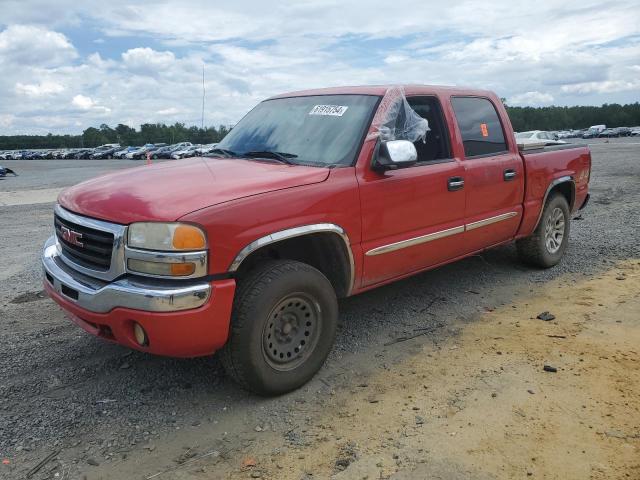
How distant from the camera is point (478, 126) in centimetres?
497

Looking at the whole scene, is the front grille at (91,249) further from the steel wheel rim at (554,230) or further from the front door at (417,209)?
the steel wheel rim at (554,230)

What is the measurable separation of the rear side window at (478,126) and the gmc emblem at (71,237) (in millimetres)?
3142

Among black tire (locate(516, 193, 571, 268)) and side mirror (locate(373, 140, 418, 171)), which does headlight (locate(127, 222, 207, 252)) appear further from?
black tire (locate(516, 193, 571, 268))

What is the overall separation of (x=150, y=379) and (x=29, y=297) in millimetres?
2371

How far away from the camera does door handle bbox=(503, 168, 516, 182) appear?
16.5 ft

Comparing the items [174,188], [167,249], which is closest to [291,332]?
[167,249]

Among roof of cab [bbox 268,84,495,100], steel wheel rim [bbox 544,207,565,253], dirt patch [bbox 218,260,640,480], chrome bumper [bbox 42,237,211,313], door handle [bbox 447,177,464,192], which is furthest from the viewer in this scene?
steel wheel rim [bbox 544,207,565,253]

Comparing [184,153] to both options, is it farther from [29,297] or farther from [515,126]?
[515,126]

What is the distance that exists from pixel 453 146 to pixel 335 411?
2.49 m

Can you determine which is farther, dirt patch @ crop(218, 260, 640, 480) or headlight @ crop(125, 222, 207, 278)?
headlight @ crop(125, 222, 207, 278)

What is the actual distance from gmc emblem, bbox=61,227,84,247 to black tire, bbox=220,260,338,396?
3.29ft

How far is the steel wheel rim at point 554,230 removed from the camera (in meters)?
5.94

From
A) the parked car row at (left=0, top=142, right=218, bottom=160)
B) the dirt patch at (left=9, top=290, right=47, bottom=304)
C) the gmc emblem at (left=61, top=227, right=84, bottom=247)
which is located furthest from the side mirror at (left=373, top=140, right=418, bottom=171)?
the parked car row at (left=0, top=142, right=218, bottom=160)

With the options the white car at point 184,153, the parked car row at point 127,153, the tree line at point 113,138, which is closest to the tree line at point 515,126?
Result: the tree line at point 113,138
